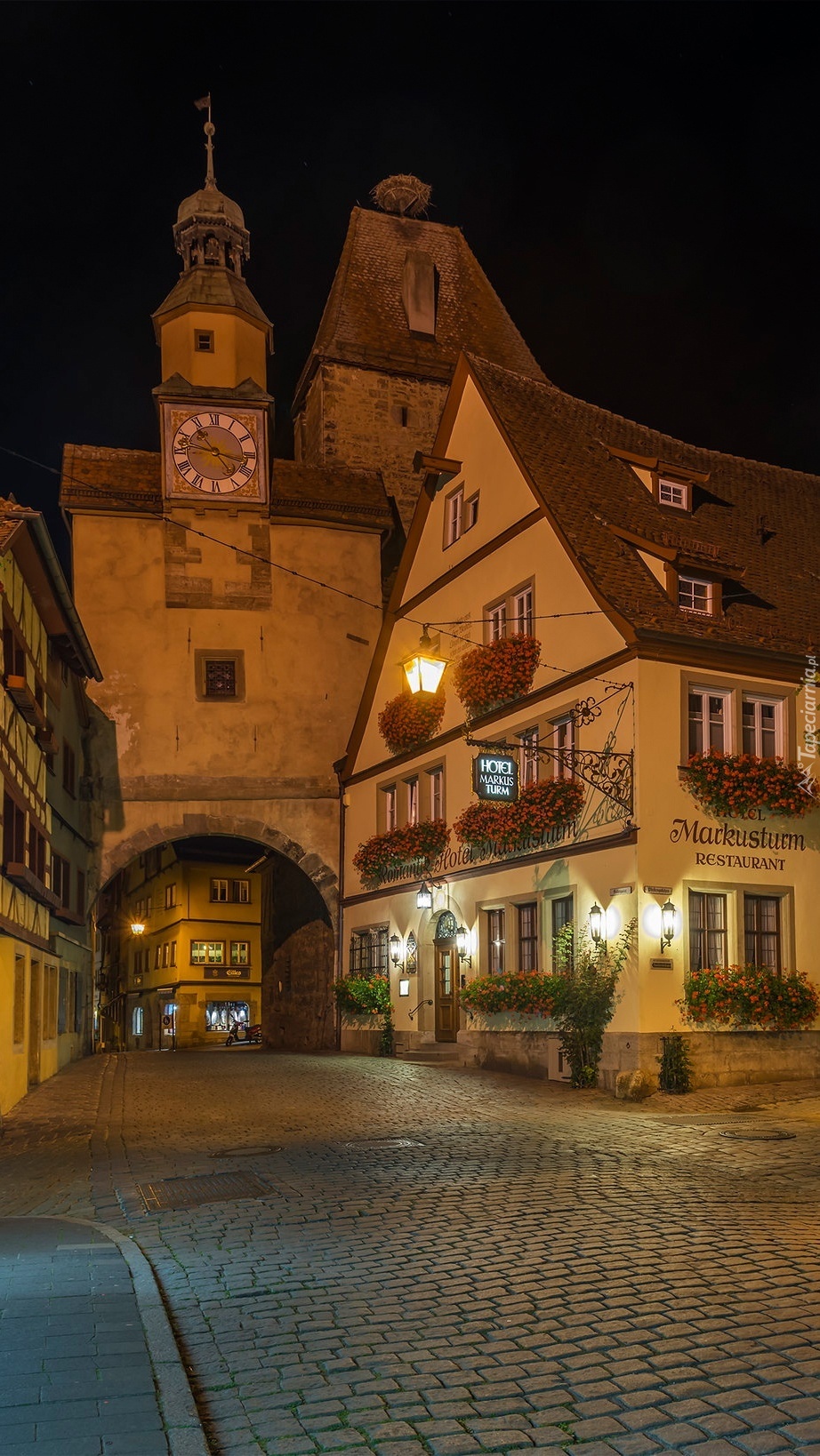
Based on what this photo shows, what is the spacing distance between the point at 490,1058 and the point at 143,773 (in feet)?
42.7

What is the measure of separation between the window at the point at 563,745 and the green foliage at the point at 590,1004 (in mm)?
2738

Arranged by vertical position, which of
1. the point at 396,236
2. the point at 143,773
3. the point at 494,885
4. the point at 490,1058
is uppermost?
the point at 396,236

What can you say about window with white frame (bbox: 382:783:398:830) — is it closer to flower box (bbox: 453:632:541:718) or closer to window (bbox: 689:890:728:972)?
flower box (bbox: 453:632:541:718)

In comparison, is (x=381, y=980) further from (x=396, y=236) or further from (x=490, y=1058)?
(x=396, y=236)

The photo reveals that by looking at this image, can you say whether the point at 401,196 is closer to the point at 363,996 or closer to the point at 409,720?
the point at 409,720

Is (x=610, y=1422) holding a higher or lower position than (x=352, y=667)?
lower

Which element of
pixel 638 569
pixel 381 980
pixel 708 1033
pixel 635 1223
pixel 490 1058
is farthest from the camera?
pixel 381 980

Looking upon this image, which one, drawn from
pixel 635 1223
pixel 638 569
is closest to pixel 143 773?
pixel 638 569

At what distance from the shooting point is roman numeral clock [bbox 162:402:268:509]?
106ft

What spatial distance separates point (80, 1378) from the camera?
211 inches

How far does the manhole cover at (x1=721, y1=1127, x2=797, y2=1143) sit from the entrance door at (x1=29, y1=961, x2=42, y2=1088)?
1092 centimetres

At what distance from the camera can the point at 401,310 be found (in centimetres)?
4025

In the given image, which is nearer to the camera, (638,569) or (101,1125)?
(101,1125)

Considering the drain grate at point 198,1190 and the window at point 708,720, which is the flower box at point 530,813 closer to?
the window at point 708,720
